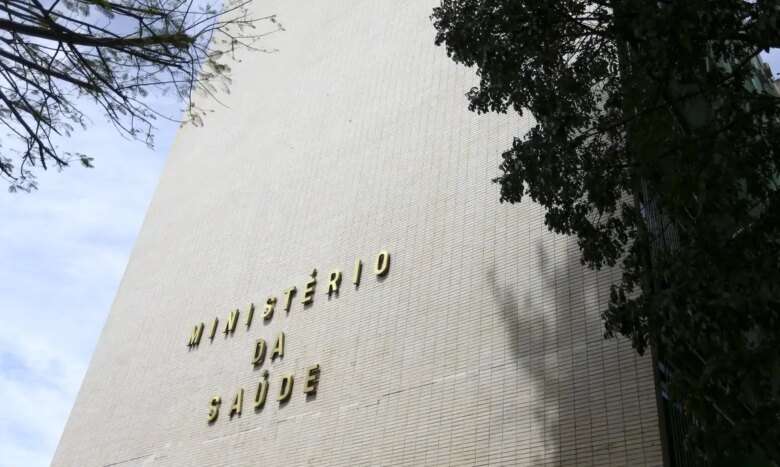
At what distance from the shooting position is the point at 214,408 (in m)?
9.65

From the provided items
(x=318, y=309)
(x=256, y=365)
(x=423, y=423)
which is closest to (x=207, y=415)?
(x=256, y=365)

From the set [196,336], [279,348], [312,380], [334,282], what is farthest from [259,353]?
[196,336]

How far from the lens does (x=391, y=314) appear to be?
8.04 meters

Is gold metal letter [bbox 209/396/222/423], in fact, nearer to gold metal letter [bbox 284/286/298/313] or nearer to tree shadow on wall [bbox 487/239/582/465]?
gold metal letter [bbox 284/286/298/313]

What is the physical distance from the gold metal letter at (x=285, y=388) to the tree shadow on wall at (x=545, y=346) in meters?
3.06

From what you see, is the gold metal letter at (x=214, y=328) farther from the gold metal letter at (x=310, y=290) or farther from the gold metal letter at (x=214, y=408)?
the gold metal letter at (x=310, y=290)

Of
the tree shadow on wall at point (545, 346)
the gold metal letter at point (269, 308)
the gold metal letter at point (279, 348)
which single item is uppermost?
the gold metal letter at point (269, 308)

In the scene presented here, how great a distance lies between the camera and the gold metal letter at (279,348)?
9.15 meters

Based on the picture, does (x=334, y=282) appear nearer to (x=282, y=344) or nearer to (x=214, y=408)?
(x=282, y=344)

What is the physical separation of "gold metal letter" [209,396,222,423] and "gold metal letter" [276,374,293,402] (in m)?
1.40

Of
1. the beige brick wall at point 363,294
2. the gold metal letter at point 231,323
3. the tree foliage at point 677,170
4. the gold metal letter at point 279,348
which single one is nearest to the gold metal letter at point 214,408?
the beige brick wall at point 363,294

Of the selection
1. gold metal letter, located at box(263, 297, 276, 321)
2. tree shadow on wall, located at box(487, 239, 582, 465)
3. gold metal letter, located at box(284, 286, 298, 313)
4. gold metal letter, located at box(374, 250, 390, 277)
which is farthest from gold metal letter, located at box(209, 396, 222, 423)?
tree shadow on wall, located at box(487, 239, 582, 465)

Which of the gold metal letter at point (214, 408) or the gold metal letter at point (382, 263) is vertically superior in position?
the gold metal letter at point (382, 263)

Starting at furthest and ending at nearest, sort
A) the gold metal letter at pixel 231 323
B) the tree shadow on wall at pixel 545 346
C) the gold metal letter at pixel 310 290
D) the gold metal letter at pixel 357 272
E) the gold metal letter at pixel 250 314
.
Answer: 1. the gold metal letter at pixel 231 323
2. the gold metal letter at pixel 250 314
3. the gold metal letter at pixel 310 290
4. the gold metal letter at pixel 357 272
5. the tree shadow on wall at pixel 545 346
